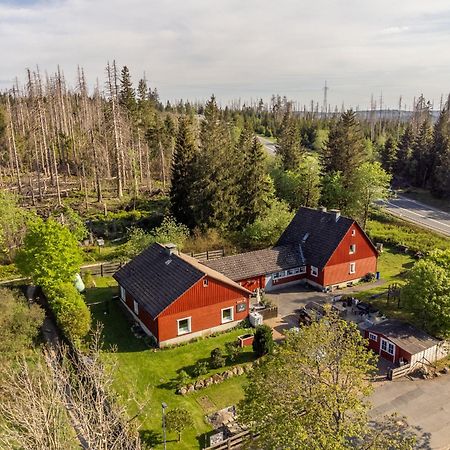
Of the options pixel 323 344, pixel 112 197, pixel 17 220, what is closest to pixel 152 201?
pixel 112 197

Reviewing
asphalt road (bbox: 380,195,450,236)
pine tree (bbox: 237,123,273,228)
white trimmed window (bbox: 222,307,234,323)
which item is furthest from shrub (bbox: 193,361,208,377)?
asphalt road (bbox: 380,195,450,236)

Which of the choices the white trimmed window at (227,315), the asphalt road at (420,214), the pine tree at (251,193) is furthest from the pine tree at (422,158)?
the white trimmed window at (227,315)

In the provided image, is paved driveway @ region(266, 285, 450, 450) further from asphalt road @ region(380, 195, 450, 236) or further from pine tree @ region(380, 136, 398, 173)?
pine tree @ region(380, 136, 398, 173)

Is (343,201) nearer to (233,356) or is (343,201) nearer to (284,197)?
(284,197)

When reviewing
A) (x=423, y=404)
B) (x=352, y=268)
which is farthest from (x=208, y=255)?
(x=423, y=404)

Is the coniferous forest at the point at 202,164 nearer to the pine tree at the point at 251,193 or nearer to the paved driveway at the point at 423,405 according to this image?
the pine tree at the point at 251,193

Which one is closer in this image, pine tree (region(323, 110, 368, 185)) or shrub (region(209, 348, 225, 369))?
shrub (region(209, 348, 225, 369))
